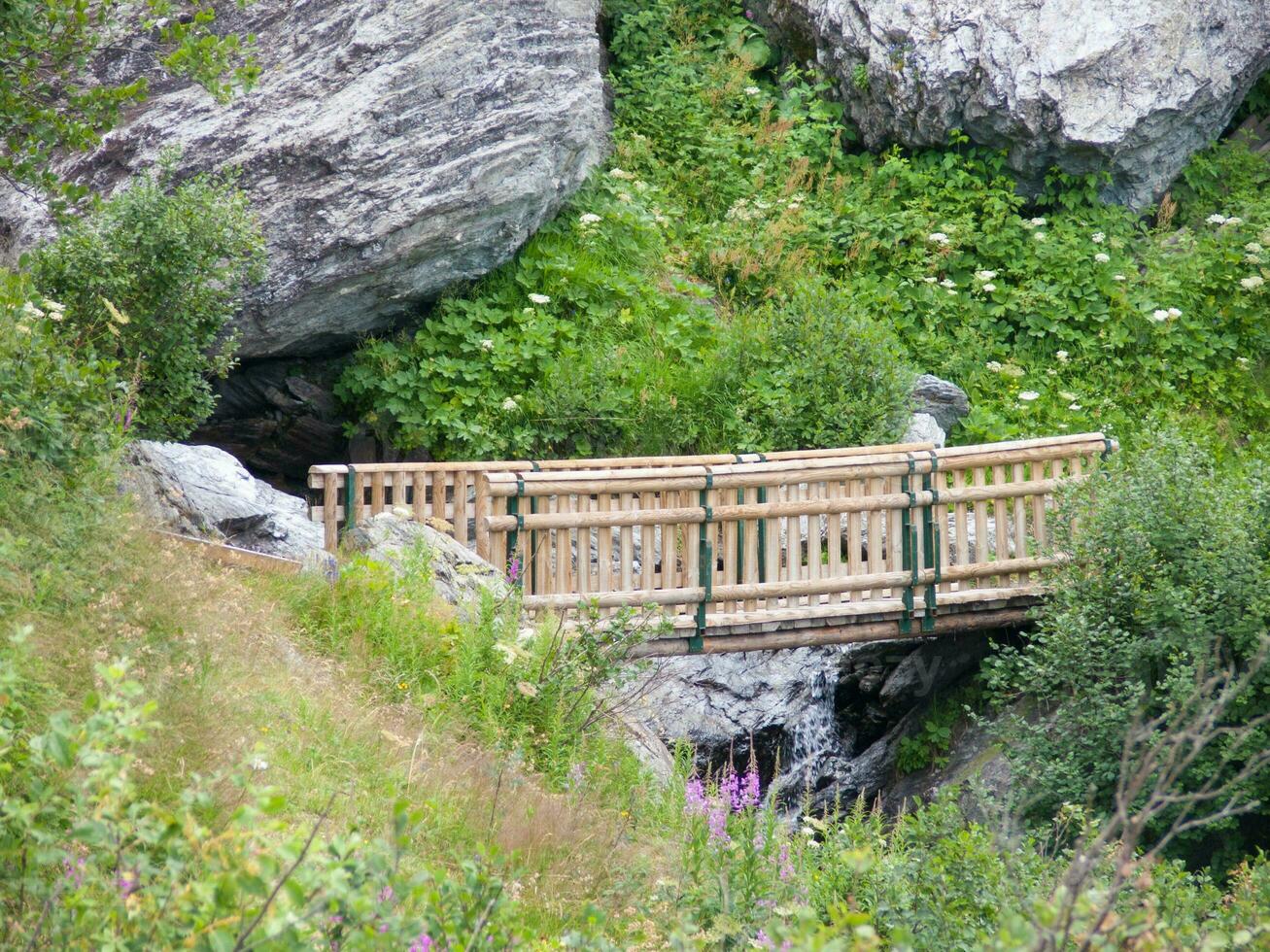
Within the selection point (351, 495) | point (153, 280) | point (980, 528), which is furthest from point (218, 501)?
point (980, 528)

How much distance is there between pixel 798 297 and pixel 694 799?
24.1ft

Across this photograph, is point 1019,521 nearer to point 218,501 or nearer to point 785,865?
point 785,865

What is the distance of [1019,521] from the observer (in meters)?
10.6

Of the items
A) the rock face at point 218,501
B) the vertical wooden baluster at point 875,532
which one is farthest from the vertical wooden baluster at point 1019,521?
the rock face at point 218,501

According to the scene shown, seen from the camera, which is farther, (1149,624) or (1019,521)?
(1019,521)

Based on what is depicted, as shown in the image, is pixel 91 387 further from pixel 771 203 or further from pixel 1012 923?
pixel 771 203

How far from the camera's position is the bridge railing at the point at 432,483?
31.8 feet

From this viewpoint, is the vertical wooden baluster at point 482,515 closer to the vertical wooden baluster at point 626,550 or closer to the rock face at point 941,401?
the vertical wooden baluster at point 626,550

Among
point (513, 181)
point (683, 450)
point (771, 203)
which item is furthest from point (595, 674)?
point (771, 203)

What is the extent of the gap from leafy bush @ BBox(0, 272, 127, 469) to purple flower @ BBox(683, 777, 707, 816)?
3.40 m

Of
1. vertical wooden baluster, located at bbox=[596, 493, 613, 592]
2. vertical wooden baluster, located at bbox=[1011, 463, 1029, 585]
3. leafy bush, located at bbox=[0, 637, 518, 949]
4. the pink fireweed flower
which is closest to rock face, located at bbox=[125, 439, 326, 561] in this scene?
vertical wooden baluster, located at bbox=[596, 493, 613, 592]

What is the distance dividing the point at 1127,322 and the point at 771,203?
4.33 m

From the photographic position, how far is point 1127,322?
14.6m

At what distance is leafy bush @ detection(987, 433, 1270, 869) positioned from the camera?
8398 mm
